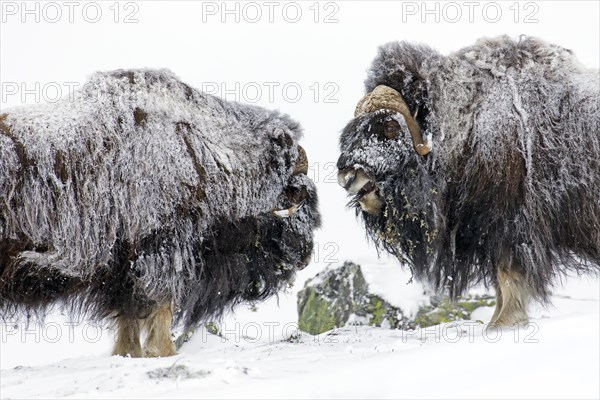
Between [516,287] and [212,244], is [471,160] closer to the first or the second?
[516,287]

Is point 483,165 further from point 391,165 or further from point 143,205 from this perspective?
point 143,205

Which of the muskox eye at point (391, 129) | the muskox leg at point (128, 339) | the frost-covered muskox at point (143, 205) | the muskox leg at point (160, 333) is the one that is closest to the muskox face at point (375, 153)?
the muskox eye at point (391, 129)

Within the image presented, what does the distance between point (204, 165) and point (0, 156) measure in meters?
1.08

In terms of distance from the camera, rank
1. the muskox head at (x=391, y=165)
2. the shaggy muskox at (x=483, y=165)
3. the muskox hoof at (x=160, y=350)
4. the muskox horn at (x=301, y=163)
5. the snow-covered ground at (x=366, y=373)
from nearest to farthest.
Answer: the snow-covered ground at (x=366, y=373) < the shaggy muskox at (x=483, y=165) < the muskox hoof at (x=160, y=350) < the muskox head at (x=391, y=165) < the muskox horn at (x=301, y=163)

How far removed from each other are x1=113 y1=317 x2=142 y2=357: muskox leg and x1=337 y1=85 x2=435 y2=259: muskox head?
1472mm

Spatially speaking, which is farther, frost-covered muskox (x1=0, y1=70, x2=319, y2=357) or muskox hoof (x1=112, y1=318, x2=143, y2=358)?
muskox hoof (x1=112, y1=318, x2=143, y2=358)

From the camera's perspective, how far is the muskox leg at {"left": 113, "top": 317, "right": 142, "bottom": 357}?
4531mm

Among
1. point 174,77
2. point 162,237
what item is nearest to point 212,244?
point 162,237

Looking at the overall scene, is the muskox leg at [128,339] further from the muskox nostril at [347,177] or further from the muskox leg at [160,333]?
the muskox nostril at [347,177]

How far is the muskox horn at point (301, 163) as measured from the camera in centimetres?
500

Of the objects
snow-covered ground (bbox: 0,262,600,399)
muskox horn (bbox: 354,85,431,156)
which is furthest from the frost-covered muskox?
muskox horn (bbox: 354,85,431,156)

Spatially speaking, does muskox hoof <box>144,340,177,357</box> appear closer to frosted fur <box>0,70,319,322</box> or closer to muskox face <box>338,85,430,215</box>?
frosted fur <box>0,70,319,322</box>

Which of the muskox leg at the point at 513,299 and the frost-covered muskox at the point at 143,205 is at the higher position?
the frost-covered muskox at the point at 143,205

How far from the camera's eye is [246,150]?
15.4 ft
